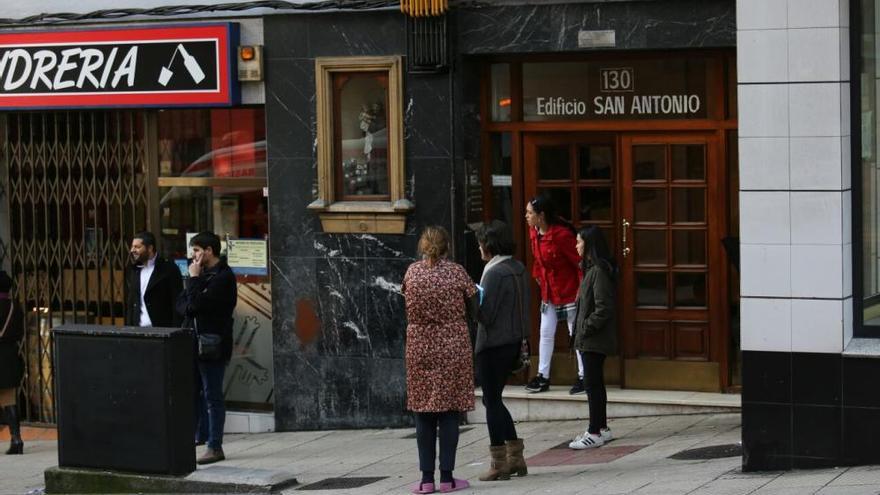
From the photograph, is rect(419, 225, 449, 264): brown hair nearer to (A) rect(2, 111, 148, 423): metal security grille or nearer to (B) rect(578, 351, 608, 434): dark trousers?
(B) rect(578, 351, 608, 434): dark trousers

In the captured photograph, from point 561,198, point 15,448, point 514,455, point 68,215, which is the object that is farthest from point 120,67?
point 514,455

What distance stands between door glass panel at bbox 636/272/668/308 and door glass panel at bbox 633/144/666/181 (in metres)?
0.80

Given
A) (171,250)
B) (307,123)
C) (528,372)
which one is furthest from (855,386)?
(171,250)

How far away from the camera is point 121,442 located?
1002 centimetres

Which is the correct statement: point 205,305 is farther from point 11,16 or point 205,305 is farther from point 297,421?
point 11,16

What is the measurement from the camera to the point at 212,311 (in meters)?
11.5

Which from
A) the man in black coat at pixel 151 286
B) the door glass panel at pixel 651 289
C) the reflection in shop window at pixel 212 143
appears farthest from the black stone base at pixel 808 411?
the reflection in shop window at pixel 212 143

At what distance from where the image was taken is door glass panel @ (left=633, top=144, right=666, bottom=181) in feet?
40.5

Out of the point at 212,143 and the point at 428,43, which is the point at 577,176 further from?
the point at 212,143

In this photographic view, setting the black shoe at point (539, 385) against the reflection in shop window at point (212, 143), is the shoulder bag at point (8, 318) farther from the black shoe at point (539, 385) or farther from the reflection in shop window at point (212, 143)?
the black shoe at point (539, 385)

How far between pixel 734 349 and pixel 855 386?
2.98 metres

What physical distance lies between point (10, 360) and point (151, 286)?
71.1 inches

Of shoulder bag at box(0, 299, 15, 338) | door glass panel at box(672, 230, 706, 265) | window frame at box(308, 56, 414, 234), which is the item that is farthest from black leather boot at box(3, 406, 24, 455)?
door glass panel at box(672, 230, 706, 265)

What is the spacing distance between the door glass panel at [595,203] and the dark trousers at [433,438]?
3.49m
